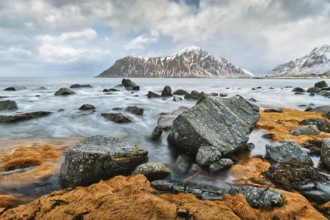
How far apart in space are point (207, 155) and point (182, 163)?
3.38ft

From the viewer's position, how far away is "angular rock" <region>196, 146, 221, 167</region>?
804 cm

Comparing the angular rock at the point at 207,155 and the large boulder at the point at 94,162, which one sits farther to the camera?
the angular rock at the point at 207,155

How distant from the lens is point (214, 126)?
390 inches

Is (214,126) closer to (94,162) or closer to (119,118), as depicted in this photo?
(94,162)

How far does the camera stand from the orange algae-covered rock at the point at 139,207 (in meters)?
4.79

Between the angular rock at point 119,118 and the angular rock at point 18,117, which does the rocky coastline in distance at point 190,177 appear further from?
the angular rock at point 18,117

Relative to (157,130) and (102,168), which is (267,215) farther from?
(157,130)

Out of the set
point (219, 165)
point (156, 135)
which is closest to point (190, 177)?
point (219, 165)

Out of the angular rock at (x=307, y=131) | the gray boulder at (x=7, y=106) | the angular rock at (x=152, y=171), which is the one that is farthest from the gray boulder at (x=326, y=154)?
the gray boulder at (x=7, y=106)

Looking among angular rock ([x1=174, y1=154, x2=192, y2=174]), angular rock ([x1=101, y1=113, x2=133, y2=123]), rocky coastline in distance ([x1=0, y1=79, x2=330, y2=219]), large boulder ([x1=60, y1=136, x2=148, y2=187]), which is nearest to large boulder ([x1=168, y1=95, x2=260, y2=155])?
rocky coastline in distance ([x1=0, y1=79, x2=330, y2=219])

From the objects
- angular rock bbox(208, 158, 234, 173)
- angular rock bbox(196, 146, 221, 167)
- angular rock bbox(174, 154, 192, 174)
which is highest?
angular rock bbox(196, 146, 221, 167)

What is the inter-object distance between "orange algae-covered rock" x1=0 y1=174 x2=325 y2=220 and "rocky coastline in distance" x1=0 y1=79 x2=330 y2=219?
0.07ft

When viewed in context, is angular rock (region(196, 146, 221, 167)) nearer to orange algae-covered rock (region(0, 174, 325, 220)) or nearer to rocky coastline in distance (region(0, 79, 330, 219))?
rocky coastline in distance (region(0, 79, 330, 219))

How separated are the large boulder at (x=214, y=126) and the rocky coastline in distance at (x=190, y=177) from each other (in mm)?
42
